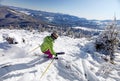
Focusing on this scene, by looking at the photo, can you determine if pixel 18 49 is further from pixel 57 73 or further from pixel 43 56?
pixel 57 73

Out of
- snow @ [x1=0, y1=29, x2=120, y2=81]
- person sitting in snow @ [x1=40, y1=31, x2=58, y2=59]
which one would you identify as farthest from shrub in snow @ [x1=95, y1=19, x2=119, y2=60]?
person sitting in snow @ [x1=40, y1=31, x2=58, y2=59]

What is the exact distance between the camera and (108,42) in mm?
19875

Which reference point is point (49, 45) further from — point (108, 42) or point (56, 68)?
point (108, 42)

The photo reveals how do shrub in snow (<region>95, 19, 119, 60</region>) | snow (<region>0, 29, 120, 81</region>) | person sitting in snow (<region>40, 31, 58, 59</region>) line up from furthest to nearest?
shrub in snow (<region>95, 19, 119, 60</region>)
person sitting in snow (<region>40, 31, 58, 59</region>)
snow (<region>0, 29, 120, 81</region>)

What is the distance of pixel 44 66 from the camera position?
12.7 meters

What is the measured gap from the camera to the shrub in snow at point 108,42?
63.3ft

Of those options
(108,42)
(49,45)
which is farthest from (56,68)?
(108,42)

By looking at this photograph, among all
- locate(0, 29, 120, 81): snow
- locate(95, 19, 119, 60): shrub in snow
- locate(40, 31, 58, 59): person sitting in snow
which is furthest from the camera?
locate(95, 19, 119, 60): shrub in snow

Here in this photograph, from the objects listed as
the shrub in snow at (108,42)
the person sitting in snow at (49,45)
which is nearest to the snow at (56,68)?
the person sitting in snow at (49,45)

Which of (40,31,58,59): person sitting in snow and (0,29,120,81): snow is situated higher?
(40,31,58,59): person sitting in snow

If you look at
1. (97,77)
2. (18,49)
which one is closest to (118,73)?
(97,77)

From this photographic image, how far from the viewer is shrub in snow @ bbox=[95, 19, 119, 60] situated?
19.3 metres

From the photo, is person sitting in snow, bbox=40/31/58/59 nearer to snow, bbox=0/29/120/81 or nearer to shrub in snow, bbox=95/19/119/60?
snow, bbox=0/29/120/81

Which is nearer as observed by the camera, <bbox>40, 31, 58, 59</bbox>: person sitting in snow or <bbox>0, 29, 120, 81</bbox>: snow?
<bbox>0, 29, 120, 81</bbox>: snow
